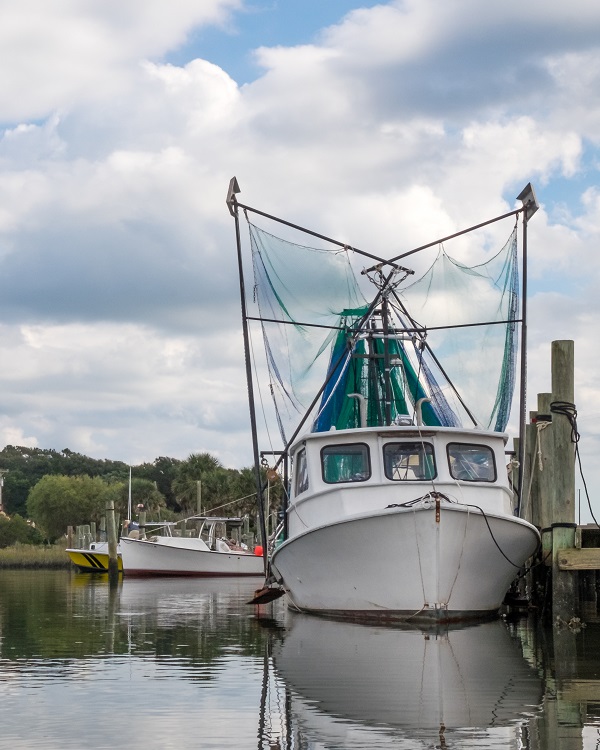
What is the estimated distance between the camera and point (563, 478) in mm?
19578

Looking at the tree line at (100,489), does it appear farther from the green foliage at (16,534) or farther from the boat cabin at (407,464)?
the boat cabin at (407,464)

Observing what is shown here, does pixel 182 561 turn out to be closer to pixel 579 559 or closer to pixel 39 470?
pixel 579 559

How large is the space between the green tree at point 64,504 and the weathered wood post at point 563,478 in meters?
85.3

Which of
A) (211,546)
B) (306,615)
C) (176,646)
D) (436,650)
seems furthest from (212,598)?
(211,546)

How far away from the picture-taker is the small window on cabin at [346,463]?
68.6 ft

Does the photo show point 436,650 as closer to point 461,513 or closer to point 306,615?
point 461,513

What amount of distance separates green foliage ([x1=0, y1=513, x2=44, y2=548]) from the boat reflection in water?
3123 inches

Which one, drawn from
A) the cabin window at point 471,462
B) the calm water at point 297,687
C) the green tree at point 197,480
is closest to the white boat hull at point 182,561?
the green tree at point 197,480

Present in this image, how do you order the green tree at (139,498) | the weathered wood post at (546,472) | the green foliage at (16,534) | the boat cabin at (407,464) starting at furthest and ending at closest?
the green foliage at (16,534)
the green tree at (139,498)
the boat cabin at (407,464)
the weathered wood post at (546,472)

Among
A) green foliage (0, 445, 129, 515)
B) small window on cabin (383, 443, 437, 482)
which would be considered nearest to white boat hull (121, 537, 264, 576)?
small window on cabin (383, 443, 437, 482)

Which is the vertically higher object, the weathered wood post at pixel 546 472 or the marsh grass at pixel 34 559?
the weathered wood post at pixel 546 472

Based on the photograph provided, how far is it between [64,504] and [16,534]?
9960 mm

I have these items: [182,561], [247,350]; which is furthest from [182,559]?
[247,350]

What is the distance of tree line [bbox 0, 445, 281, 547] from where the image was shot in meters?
72.0
